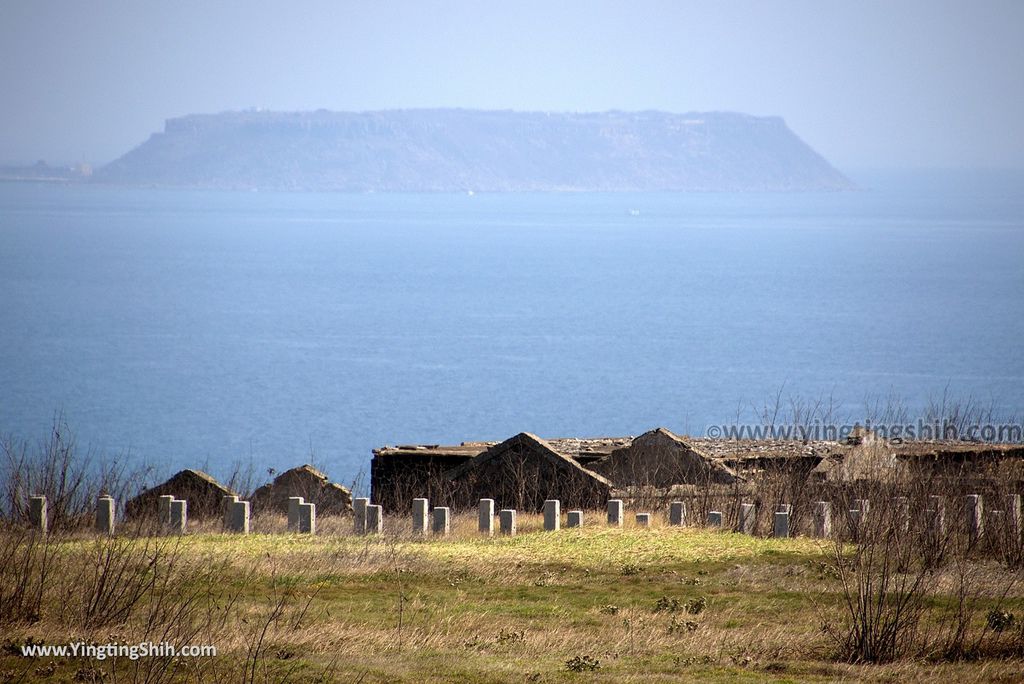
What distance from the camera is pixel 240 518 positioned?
17812 mm

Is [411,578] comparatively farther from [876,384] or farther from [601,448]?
[876,384]

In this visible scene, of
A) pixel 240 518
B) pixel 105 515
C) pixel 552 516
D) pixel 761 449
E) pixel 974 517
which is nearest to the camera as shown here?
pixel 974 517

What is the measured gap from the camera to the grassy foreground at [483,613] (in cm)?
1061

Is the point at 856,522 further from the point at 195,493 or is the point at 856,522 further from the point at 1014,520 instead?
the point at 195,493

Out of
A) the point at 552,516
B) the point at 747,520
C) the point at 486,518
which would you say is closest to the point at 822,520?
the point at 747,520

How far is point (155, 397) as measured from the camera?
3593 inches

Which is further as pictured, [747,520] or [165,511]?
[165,511]

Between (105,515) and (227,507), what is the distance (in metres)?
3.30

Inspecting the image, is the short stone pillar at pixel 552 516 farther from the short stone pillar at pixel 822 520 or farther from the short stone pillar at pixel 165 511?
the short stone pillar at pixel 165 511

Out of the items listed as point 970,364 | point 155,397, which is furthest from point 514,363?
point 970,364

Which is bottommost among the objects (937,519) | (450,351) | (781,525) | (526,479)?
(781,525)

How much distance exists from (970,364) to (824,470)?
3205 inches

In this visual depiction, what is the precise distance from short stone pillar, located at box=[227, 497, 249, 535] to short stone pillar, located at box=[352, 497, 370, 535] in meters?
1.37

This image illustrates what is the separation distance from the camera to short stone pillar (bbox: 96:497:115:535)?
17.0 meters
